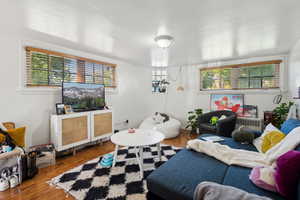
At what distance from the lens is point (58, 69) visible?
284 cm

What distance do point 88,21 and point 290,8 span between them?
2.44 meters

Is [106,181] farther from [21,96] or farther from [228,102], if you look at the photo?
[228,102]

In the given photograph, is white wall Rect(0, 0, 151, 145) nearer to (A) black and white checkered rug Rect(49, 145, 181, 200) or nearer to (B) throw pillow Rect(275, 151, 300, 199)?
(A) black and white checkered rug Rect(49, 145, 181, 200)

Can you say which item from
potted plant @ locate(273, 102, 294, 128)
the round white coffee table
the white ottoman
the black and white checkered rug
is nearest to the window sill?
potted plant @ locate(273, 102, 294, 128)

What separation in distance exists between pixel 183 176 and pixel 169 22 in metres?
1.85

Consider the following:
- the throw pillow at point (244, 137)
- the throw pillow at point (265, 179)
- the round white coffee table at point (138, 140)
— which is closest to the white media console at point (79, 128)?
the round white coffee table at point (138, 140)

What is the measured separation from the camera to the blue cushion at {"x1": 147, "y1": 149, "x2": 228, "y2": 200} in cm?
116

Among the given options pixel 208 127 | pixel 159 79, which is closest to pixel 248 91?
pixel 208 127

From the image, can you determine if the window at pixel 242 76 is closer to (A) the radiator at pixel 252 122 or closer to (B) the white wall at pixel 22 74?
(A) the radiator at pixel 252 122

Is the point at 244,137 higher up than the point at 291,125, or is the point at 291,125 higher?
the point at 291,125

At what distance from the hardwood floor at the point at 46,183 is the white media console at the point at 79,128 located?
243 millimetres

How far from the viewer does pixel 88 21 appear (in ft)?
5.97

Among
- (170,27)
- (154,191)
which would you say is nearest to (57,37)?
(170,27)

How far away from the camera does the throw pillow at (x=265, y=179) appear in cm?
111
